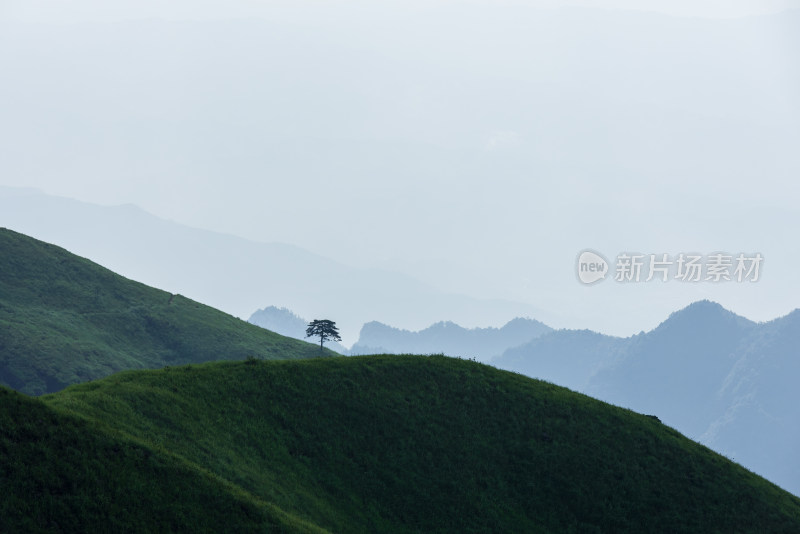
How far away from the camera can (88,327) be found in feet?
525

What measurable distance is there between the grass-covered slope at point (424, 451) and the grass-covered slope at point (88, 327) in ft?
300

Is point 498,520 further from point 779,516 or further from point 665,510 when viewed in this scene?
point 779,516

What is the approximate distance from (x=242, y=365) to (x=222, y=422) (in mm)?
11498

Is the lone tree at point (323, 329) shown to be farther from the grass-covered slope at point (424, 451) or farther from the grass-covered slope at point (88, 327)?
the grass-covered slope at point (424, 451)

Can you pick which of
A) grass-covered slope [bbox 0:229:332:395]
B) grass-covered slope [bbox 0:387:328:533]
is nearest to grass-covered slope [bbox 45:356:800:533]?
grass-covered slope [bbox 0:387:328:533]

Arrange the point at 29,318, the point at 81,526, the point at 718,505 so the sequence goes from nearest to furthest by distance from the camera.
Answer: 1. the point at 81,526
2. the point at 718,505
3. the point at 29,318

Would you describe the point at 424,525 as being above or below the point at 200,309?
below

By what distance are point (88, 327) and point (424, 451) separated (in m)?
123

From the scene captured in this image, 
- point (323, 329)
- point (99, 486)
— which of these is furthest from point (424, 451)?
point (323, 329)

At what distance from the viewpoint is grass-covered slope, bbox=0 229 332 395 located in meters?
143

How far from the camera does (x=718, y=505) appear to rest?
194 feet

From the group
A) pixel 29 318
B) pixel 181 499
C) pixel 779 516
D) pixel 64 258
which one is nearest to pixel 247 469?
pixel 181 499

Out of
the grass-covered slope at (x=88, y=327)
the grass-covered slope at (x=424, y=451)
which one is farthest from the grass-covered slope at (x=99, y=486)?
the grass-covered slope at (x=88, y=327)

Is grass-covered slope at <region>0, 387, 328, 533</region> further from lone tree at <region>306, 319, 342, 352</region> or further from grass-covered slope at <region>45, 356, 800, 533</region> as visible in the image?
lone tree at <region>306, 319, 342, 352</region>
